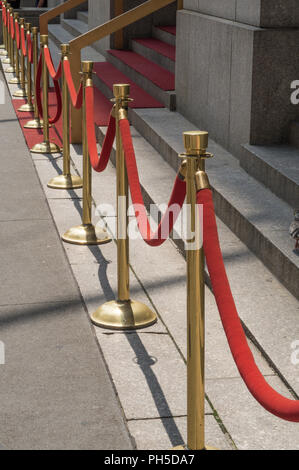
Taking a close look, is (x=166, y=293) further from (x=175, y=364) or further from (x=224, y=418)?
(x=224, y=418)

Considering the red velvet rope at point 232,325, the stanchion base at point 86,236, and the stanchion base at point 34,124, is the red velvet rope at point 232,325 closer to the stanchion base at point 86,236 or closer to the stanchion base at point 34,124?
the stanchion base at point 86,236


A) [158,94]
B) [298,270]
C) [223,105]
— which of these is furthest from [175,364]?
[158,94]

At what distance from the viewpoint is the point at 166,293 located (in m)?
5.29

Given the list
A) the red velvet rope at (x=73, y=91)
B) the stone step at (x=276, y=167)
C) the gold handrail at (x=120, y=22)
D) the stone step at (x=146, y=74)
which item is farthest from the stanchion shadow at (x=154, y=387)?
the gold handrail at (x=120, y=22)

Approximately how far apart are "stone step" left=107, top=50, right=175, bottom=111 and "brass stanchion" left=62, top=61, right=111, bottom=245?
11.5ft

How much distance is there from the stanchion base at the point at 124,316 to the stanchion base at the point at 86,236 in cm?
143

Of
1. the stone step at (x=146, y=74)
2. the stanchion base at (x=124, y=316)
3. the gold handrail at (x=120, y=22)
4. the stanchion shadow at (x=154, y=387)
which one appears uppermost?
the gold handrail at (x=120, y=22)

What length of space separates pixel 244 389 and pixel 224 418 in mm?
301

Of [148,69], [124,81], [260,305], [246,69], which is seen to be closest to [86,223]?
[246,69]

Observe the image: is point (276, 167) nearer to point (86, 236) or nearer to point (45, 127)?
point (86, 236)

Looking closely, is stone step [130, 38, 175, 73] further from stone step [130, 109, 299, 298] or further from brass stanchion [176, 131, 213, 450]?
brass stanchion [176, 131, 213, 450]

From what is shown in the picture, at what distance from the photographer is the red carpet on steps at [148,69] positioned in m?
10.3

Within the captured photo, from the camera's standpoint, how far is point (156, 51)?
11.9m
